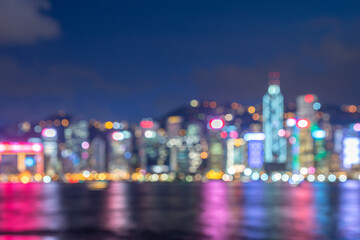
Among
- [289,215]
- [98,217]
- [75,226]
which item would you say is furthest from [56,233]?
[289,215]

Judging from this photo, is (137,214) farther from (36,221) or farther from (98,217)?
(36,221)

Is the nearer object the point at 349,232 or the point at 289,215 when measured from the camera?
the point at 349,232

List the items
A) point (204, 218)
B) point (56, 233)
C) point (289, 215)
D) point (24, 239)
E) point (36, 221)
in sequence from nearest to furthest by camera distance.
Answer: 1. point (24, 239)
2. point (56, 233)
3. point (36, 221)
4. point (204, 218)
5. point (289, 215)

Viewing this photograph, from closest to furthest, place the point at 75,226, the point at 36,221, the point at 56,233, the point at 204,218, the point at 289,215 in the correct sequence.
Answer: the point at 56,233 < the point at 75,226 < the point at 36,221 < the point at 204,218 < the point at 289,215

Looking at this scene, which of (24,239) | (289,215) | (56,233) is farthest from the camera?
(289,215)

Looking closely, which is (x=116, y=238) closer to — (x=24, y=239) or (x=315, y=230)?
(x=24, y=239)

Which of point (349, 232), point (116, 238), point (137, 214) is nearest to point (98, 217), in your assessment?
point (137, 214)

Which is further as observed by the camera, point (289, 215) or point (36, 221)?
point (289, 215)

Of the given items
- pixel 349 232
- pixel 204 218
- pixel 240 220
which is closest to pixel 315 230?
pixel 349 232

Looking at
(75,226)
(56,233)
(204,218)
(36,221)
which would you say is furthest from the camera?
(204,218)
